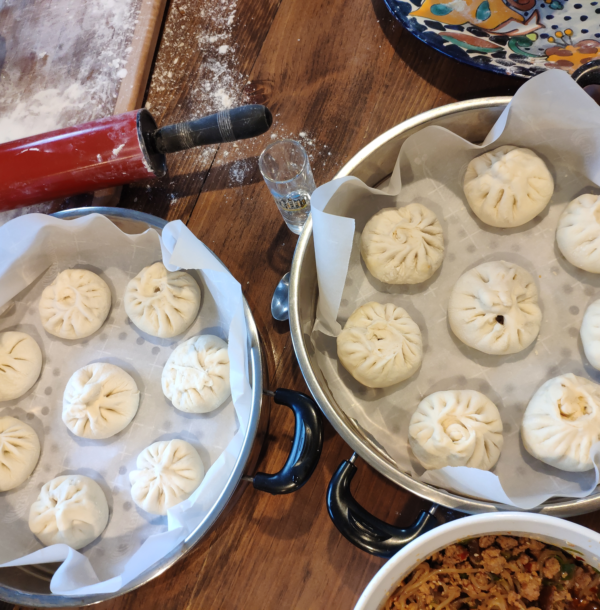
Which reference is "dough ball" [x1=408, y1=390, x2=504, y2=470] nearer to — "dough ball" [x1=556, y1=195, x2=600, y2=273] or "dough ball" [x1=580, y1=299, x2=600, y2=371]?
"dough ball" [x1=580, y1=299, x2=600, y2=371]

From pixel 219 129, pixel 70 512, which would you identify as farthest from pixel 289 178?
pixel 70 512

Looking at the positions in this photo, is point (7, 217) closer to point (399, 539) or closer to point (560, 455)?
point (399, 539)

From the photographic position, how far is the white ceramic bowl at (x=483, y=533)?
71cm

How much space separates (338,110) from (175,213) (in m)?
0.48

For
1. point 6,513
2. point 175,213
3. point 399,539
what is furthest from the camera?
point 175,213

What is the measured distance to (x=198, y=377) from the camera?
105 centimetres

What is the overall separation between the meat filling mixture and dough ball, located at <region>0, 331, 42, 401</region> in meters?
0.93

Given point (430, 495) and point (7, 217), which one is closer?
point (430, 495)

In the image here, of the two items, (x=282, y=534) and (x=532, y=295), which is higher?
(x=532, y=295)

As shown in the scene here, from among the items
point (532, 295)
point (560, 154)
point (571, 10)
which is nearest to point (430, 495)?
point (532, 295)

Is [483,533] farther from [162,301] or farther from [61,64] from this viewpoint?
[61,64]

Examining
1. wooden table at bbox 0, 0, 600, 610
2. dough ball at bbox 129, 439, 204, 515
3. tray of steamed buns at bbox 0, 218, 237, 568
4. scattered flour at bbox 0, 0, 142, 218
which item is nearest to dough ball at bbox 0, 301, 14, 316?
tray of steamed buns at bbox 0, 218, 237, 568

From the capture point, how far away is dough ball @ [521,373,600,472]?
92 cm

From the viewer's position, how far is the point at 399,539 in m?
0.87
